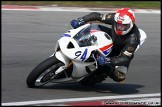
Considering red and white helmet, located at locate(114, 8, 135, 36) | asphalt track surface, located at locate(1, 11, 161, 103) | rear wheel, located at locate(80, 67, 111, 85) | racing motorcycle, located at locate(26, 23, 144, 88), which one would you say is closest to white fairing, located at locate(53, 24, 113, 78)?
racing motorcycle, located at locate(26, 23, 144, 88)

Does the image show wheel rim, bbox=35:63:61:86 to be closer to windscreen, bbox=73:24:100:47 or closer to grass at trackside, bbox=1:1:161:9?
windscreen, bbox=73:24:100:47

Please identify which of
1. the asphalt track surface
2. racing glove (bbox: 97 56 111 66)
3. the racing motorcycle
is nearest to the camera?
racing glove (bbox: 97 56 111 66)

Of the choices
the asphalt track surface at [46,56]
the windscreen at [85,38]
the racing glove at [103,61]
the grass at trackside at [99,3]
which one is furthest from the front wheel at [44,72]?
the grass at trackside at [99,3]

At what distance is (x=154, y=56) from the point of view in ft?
38.0

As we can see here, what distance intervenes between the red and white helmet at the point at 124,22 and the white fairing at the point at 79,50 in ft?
0.90

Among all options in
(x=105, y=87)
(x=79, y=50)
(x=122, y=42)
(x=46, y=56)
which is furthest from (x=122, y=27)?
(x=46, y=56)

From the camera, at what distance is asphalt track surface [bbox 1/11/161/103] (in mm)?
8102

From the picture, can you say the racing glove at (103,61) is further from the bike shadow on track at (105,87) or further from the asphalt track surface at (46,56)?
the bike shadow on track at (105,87)

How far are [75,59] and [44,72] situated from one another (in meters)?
0.49

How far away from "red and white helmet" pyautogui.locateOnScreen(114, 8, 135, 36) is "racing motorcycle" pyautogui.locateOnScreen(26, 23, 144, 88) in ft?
0.90

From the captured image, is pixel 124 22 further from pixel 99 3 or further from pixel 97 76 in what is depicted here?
pixel 99 3

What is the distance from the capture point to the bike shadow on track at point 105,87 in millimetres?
8437

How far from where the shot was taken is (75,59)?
788 centimetres

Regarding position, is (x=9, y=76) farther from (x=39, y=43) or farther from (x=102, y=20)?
(x=39, y=43)
